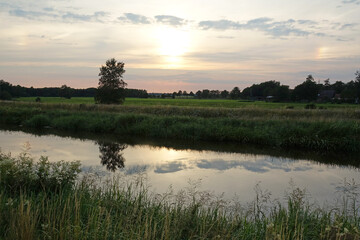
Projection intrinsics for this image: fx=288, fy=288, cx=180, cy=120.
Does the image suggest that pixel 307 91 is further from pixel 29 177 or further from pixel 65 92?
pixel 29 177

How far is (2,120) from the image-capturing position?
1032 inches

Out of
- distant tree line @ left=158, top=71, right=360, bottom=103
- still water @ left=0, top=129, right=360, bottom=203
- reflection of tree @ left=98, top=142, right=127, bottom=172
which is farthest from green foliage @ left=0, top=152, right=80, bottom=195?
distant tree line @ left=158, top=71, right=360, bottom=103

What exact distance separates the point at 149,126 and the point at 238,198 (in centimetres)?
1274

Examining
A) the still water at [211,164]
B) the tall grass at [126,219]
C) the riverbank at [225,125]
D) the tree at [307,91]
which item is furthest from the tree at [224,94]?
the tall grass at [126,219]

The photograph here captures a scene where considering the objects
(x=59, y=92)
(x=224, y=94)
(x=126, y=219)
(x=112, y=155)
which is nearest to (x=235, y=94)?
(x=224, y=94)

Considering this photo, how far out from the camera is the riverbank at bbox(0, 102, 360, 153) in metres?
15.3

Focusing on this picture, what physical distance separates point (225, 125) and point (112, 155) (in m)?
8.11

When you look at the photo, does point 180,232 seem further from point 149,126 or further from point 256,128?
point 149,126

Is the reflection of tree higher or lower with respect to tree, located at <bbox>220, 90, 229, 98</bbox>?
lower

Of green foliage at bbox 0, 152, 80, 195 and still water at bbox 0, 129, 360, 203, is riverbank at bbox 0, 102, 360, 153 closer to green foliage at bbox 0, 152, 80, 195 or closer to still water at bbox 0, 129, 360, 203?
still water at bbox 0, 129, 360, 203

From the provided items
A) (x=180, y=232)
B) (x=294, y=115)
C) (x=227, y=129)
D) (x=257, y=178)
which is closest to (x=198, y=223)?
(x=180, y=232)

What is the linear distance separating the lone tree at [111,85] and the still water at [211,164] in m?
25.0

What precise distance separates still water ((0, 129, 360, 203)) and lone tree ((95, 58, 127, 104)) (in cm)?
2497

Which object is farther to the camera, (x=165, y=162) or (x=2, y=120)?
(x=2, y=120)
